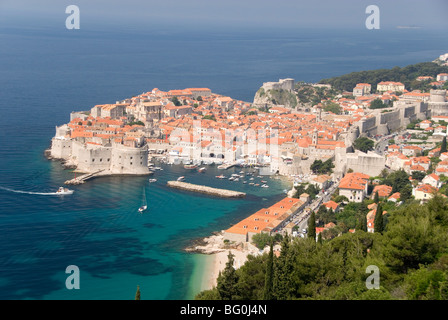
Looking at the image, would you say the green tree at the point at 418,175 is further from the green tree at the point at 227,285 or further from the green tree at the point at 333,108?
the green tree at the point at 333,108

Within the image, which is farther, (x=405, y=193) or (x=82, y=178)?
(x=82, y=178)

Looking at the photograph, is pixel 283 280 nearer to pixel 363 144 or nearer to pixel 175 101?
pixel 363 144

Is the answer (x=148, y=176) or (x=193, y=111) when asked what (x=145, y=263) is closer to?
(x=148, y=176)

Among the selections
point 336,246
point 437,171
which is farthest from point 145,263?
point 437,171

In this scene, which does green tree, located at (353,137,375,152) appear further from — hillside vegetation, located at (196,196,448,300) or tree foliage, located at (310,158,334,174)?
hillside vegetation, located at (196,196,448,300)

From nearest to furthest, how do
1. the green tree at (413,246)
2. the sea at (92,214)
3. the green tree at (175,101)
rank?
the green tree at (413,246) → the sea at (92,214) → the green tree at (175,101)

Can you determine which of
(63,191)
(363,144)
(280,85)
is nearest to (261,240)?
(63,191)

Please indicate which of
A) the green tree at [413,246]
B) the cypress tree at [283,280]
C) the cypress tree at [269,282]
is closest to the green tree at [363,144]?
the green tree at [413,246]
